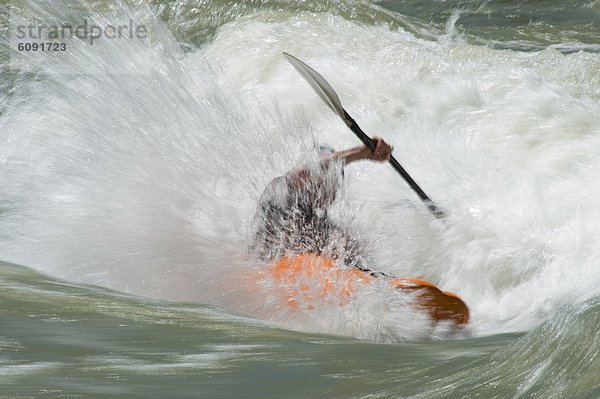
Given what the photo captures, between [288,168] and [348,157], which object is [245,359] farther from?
[288,168]

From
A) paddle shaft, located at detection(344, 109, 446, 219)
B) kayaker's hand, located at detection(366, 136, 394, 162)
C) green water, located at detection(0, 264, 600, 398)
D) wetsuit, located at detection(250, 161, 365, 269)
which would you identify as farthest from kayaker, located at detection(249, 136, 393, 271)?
green water, located at detection(0, 264, 600, 398)

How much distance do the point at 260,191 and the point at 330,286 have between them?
735 millimetres

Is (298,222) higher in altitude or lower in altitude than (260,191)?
lower

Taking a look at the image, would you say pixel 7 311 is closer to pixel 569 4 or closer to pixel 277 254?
pixel 277 254

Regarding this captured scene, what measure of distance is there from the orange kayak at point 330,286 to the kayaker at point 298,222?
0.31 feet

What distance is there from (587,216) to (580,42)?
2910 millimetres

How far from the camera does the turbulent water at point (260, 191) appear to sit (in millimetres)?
2619

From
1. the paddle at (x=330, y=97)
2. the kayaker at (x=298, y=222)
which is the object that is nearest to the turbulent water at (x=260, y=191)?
the kayaker at (x=298, y=222)

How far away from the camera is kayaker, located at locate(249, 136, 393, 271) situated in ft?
12.6

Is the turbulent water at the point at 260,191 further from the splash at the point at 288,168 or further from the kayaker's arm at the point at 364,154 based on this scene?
the kayaker's arm at the point at 364,154

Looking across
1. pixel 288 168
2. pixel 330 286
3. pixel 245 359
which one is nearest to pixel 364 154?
pixel 288 168

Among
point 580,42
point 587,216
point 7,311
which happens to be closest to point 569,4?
point 580,42

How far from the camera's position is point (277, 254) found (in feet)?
12.5

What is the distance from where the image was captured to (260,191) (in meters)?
4.19
